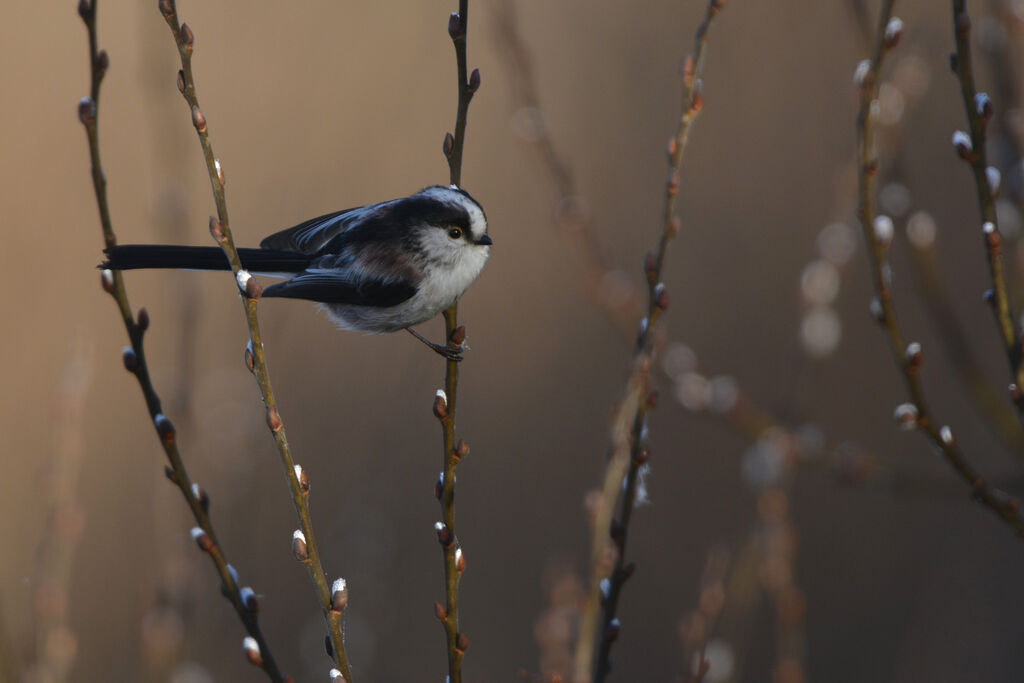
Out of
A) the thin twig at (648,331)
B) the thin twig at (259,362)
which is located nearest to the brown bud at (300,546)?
the thin twig at (259,362)

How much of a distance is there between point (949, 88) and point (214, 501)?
4383 mm

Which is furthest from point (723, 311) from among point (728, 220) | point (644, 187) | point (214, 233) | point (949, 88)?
point (214, 233)

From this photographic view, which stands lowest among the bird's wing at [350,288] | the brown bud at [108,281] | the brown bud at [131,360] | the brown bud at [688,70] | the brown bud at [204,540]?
the brown bud at [204,540]

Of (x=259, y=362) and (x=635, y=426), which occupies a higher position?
(x=259, y=362)

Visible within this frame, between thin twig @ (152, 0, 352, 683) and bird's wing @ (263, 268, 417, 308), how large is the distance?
73 cm

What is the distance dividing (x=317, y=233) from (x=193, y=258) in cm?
56

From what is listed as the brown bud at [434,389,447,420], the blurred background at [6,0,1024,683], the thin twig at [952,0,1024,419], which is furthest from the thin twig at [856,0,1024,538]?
the blurred background at [6,0,1024,683]

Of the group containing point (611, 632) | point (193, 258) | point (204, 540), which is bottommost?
point (611, 632)

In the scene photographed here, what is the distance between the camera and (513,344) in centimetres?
511

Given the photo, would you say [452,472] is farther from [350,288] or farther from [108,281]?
[350,288]

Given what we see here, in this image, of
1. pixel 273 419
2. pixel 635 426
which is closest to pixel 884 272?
pixel 635 426

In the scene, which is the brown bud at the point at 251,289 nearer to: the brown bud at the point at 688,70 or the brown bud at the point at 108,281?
the brown bud at the point at 108,281

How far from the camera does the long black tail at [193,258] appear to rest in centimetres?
161

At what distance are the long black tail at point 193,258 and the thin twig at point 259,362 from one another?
255 millimetres
